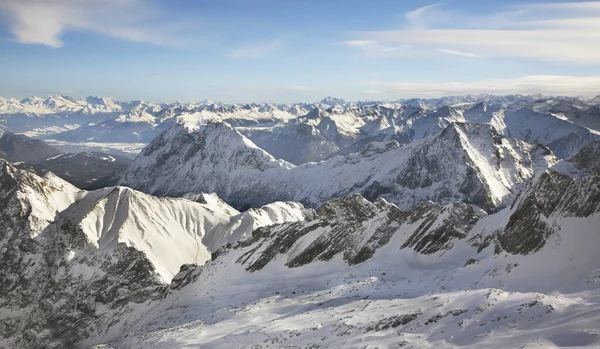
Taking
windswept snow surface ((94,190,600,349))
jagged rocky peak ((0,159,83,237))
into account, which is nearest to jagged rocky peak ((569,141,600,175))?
windswept snow surface ((94,190,600,349))

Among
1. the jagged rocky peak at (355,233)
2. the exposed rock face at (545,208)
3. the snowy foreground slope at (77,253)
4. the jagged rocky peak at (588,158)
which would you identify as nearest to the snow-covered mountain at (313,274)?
the exposed rock face at (545,208)

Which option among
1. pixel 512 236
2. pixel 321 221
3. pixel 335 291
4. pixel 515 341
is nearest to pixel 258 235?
pixel 321 221

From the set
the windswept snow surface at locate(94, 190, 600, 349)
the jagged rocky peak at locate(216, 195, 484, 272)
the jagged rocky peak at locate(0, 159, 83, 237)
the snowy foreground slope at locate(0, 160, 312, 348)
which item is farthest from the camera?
the jagged rocky peak at locate(0, 159, 83, 237)

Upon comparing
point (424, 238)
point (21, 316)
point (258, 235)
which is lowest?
point (21, 316)

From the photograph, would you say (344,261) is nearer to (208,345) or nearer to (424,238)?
(424,238)

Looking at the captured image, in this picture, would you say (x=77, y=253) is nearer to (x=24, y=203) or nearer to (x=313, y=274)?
(x=24, y=203)

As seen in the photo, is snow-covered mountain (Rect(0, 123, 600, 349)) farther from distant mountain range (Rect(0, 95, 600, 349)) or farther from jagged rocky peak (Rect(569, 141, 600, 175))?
jagged rocky peak (Rect(569, 141, 600, 175))

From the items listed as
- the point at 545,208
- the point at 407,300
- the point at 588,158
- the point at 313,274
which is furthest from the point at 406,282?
the point at 588,158

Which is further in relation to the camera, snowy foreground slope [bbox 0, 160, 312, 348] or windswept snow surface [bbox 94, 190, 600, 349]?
snowy foreground slope [bbox 0, 160, 312, 348]

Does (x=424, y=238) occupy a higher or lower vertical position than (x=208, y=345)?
higher
